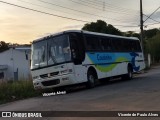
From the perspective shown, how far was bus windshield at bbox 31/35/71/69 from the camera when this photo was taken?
819 inches

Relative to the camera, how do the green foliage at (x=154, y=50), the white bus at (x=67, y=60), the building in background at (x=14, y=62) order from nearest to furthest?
1. the white bus at (x=67, y=60)
2. the building in background at (x=14, y=62)
3. the green foliage at (x=154, y=50)

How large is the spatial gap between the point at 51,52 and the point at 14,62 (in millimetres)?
49476

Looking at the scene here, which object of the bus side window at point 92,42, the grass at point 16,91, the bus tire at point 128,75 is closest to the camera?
the grass at point 16,91

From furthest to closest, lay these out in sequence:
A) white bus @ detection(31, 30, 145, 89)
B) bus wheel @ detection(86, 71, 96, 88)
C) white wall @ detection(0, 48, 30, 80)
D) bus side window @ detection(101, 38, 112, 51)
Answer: white wall @ detection(0, 48, 30, 80) → bus side window @ detection(101, 38, 112, 51) → bus wheel @ detection(86, 71, 96, 88) → white bus @ detection(31, 30, 145, 89)

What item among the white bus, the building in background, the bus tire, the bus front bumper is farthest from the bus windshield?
the building in background

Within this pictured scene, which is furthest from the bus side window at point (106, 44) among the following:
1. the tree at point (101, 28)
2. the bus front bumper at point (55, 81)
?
the tree at point (101, 28)

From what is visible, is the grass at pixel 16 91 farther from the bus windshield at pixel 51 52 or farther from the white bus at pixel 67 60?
the bus windshield at pixel 51 52

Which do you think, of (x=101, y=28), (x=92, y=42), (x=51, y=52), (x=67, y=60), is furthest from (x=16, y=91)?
(x=101, y=28)

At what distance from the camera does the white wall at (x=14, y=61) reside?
222 ft

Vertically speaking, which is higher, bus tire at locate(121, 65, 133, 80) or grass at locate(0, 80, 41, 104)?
bus tire at locate(121, 65, 133, 80)

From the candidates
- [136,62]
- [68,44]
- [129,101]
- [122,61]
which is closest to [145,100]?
[129,101]

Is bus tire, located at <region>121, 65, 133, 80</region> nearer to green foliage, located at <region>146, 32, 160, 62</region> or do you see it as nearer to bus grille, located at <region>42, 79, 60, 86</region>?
bus grille, located at <region>42, 79, 60, 86</region>

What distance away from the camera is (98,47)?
80.9 feet

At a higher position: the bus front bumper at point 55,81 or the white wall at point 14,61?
the white wall at point 14,61
